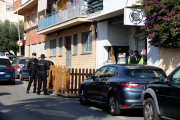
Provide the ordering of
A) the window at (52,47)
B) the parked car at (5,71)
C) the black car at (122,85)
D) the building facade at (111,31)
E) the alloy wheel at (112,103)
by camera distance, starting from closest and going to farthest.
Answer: the black car at (122,85) → the alloy wheel at (112,103) → the building facade at (111,31) → the parked car at (5,71) → the window at (52,47)

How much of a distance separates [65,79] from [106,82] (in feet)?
15.8

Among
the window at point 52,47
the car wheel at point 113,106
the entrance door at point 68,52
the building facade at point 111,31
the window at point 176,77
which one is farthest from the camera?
the window at point 52,47

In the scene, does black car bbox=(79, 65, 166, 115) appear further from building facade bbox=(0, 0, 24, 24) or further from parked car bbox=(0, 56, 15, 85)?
building facade bbox=(0, 0, 24, 24)

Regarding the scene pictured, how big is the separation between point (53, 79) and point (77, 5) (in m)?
6.73

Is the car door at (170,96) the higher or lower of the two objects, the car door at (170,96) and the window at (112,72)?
the lower

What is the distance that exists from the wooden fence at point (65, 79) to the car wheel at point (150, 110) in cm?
657

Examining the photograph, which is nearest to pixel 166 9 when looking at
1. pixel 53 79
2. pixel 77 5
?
pixel 53 79

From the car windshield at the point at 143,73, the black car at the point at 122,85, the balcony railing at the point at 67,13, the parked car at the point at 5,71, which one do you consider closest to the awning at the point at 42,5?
the balcony railing at the point at 67,13

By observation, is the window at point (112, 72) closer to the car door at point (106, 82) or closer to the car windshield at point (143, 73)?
the car door at point (106, 82)

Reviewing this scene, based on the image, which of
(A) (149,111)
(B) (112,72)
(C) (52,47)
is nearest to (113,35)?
(B) (112,72)

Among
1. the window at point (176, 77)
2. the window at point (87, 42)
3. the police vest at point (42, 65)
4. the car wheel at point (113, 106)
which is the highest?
the window at point (87, 42)

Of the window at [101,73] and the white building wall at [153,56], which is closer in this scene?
the window at [101,73]

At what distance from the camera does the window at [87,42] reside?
21.6 meters

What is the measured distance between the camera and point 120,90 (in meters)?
8.48
